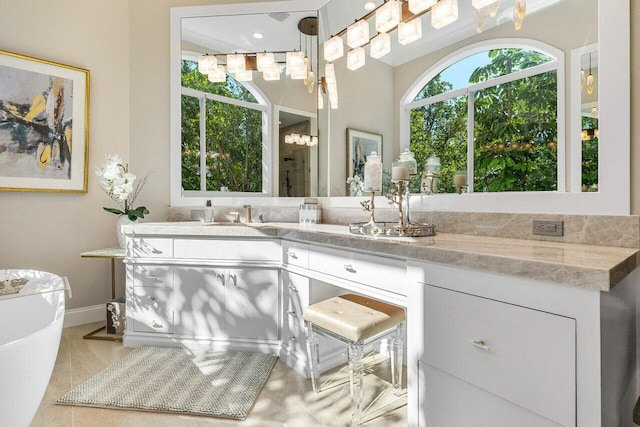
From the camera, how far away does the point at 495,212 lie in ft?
5.60

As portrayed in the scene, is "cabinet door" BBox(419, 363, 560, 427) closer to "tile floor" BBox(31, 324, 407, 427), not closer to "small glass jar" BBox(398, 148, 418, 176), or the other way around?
"tile floor" BBox(31, 324, 407, 427)

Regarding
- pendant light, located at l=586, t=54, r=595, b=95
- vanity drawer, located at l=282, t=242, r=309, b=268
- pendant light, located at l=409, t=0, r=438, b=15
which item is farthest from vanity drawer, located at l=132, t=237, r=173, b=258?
pendant light, located at l=586, t=54, r=595, b=95

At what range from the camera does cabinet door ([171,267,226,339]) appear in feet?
7.82

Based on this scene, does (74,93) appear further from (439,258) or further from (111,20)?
(439,258)

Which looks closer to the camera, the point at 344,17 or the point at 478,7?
the point at 478,7

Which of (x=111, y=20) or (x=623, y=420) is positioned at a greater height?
(x=111, y=20)

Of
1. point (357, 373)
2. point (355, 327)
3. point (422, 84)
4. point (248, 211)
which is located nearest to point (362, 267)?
point (355, 327)

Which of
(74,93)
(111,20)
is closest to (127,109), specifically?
(74,93)

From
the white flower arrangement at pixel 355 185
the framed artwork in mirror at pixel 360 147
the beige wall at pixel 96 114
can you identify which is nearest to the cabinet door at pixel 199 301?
the beige wall at pixel 96 114

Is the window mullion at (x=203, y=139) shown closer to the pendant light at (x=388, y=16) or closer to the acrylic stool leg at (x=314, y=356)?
the pendant light at (x=388, y=16)

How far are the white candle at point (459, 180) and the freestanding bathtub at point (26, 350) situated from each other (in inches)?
75.2

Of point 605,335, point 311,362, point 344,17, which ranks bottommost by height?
point 311,362

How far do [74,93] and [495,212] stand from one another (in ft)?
11.1

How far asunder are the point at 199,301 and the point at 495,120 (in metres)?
2.17
